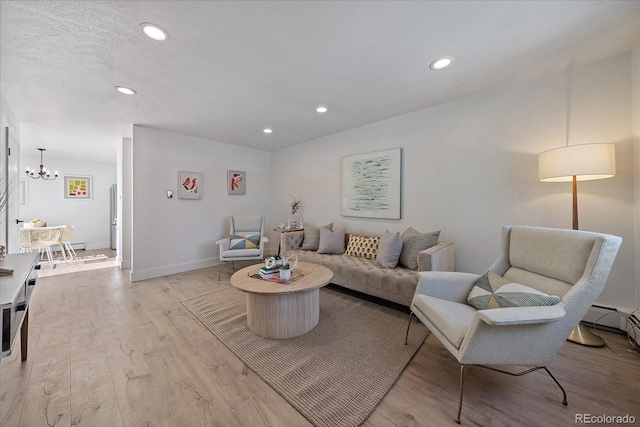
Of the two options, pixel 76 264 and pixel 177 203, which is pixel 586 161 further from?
pixel 76 264

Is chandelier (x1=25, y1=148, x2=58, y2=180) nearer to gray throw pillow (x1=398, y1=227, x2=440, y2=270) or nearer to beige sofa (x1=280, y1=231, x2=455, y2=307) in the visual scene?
beige sofa (x1=280, y1=231, x2=455, y2=307)

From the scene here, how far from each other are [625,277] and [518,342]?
1.69 meters

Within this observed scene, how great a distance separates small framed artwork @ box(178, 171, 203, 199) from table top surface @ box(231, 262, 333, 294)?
7.78 ft

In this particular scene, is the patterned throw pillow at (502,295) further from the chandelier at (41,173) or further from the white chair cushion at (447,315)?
the chandelier at (41,173)

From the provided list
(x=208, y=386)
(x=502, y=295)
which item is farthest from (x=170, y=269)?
(x=502, y=295)

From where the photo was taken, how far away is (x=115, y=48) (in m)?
1.81

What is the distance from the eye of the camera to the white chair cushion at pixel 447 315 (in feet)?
4.71

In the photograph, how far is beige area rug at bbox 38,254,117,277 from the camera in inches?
163

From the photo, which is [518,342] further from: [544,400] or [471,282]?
Answer: [471,282]

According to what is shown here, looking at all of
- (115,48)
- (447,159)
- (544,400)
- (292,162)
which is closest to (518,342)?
(544,400)

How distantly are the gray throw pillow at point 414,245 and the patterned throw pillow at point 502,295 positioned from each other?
814mm

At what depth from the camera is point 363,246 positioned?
3.34 meters

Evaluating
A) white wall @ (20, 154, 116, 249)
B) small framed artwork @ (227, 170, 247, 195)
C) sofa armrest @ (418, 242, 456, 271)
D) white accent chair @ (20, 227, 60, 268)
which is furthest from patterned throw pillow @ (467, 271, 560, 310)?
A: white wall @ (20, 154, 116, 249)

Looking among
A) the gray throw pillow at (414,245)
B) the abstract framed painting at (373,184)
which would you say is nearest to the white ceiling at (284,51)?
the abstract framed painting at (373,184)
